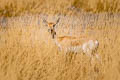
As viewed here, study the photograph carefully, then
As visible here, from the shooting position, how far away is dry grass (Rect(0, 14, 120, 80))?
2.65m

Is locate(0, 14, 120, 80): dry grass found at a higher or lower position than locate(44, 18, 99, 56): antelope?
lower

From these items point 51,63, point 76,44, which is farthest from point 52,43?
point 51,63

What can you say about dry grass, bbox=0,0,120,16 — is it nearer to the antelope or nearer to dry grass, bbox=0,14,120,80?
dry grass, bbox=0,14,120,80

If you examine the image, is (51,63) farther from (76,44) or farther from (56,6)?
(56,6)

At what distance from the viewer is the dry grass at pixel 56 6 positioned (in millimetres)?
4266

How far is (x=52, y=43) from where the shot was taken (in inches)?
145

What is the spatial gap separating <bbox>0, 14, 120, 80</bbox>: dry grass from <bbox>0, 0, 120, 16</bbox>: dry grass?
75cm

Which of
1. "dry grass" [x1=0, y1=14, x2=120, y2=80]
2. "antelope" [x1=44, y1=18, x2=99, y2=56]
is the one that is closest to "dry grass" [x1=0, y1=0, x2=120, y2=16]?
"dry grass" [x1=0, y1=14, x2=120, y2=80]

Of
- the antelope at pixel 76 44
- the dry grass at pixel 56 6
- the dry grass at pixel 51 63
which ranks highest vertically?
the dry grass at pixel 56 6

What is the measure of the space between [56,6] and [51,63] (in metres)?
1.62

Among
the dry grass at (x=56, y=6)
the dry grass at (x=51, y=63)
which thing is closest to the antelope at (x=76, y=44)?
the dry grass at (x=51, y=63)

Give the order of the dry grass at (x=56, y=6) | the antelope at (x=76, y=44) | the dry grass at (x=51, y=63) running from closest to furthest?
the dry grass at (x=51, y=63) < the antelope at (x=76, y=44) < the dry grass at (x=56, y=6)

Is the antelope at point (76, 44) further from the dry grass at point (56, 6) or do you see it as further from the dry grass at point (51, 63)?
the dry grass at point (56, 6)

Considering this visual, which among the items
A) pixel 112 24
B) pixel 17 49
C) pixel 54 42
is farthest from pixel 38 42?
pixel 112 24
